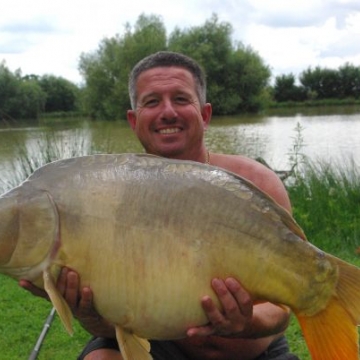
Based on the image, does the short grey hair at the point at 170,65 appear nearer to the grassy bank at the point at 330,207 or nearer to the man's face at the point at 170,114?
the man's face at the point at 170,114

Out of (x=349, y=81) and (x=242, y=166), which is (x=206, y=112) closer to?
(x=242, y=166)

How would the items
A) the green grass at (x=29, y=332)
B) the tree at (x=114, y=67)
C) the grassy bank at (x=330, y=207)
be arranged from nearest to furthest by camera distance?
the green grass at (x=29, y=332) < the grassy bank at (x=330, y=207) < the tree at (x=114, y=67)

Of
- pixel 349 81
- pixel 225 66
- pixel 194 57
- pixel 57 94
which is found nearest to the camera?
pixel 57 94

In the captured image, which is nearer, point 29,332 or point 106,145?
point 29,332

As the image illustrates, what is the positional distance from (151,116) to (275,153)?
32.0 ft

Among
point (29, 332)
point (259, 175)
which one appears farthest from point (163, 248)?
point (29, 332)

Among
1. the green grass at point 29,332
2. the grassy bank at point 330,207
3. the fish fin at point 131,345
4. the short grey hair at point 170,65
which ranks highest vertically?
the short grey hair at point 170,65

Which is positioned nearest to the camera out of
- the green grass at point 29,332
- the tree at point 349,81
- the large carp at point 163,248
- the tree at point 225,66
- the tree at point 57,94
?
the large carp at point 163,248

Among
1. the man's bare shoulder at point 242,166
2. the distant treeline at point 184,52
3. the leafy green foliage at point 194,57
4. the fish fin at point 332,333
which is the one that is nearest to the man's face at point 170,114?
the man's bare shoulder at point 242,166

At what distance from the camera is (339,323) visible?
1.35m

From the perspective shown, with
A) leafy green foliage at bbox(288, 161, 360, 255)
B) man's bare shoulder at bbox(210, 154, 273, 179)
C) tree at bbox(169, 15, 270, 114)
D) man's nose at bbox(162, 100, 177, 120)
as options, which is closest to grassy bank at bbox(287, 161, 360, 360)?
leafy green foliage at bbox(288, 161, 360, 255)

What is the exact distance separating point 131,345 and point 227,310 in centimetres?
25

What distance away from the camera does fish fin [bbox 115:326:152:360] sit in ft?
4.51

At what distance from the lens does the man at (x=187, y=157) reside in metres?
1.67
